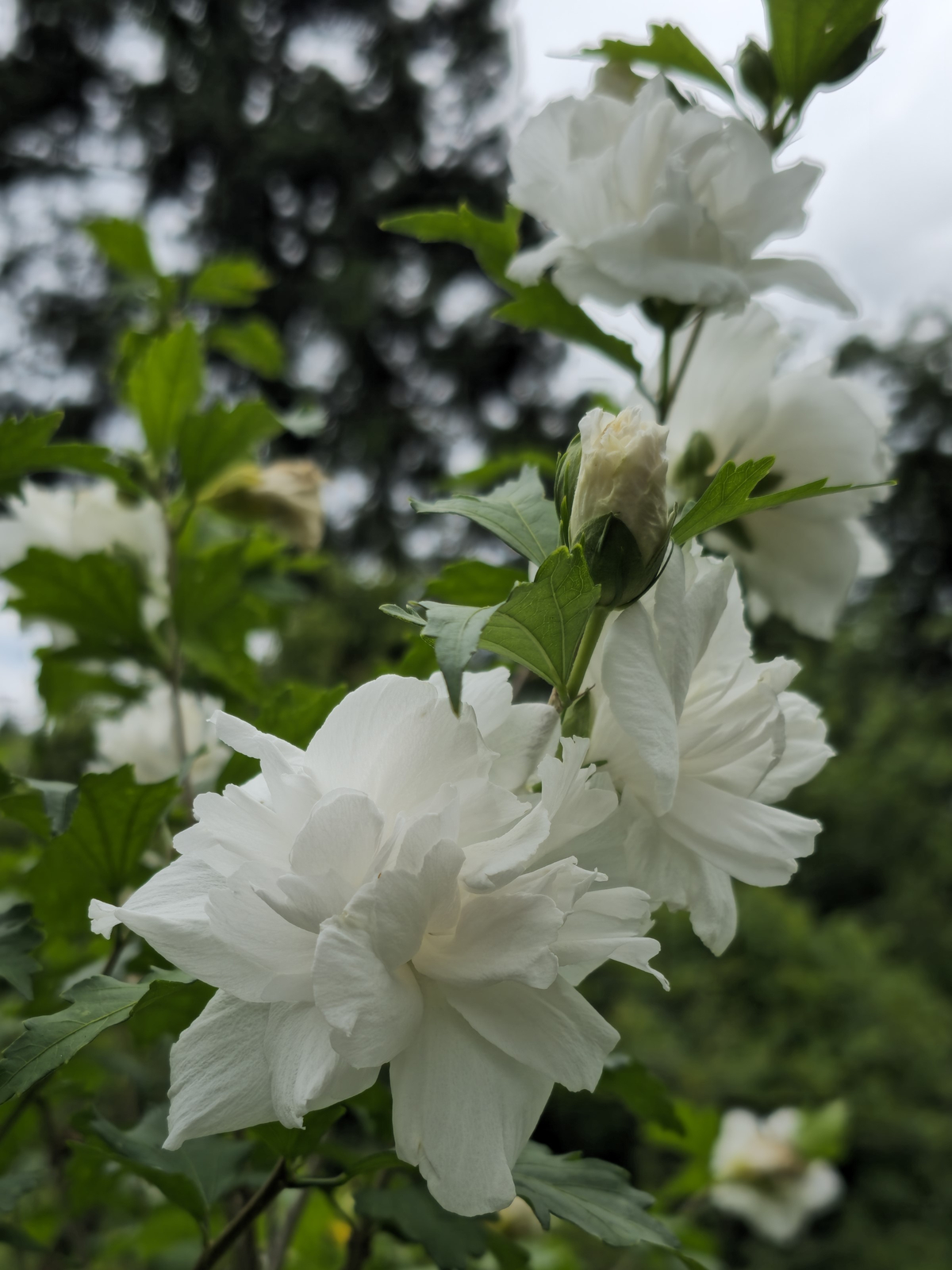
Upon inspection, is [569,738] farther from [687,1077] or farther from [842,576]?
[687,1077]

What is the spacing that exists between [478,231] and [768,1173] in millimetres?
1715

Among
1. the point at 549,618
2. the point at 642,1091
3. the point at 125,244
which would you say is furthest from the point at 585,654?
the point at 125,244

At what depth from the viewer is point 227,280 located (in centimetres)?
97

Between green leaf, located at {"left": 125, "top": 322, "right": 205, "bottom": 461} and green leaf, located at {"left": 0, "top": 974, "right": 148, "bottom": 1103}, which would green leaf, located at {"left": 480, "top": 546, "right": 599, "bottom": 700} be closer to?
green leaf, located at {"left": 0, "top": 974, "right": 148, "bottom": 1103}

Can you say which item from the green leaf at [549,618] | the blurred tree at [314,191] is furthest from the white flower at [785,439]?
the blurred tree at [314,191]

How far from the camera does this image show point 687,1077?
3.46 meters

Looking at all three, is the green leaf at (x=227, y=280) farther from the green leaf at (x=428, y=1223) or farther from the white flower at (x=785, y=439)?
the green leaf at (x=428, y=1223)

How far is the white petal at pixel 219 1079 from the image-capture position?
34 centimetres

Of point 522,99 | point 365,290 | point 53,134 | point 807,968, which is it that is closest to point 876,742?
point 807,968

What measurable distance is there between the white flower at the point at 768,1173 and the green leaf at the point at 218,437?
4.86 feet

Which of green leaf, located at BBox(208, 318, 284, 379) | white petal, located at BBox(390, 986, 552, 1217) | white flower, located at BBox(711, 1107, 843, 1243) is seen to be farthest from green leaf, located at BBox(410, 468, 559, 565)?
white flower, located at BBox(711, 1107, 843, 1243)

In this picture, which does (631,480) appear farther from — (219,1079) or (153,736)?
(153,736)

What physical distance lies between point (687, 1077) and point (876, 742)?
274 cm

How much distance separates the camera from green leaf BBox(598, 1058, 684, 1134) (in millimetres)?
653
